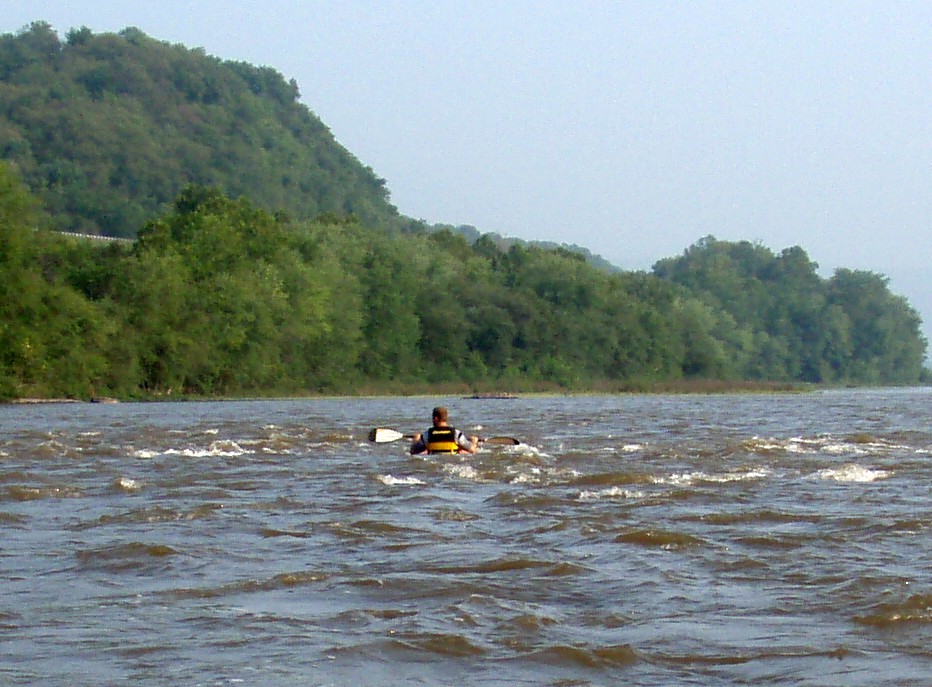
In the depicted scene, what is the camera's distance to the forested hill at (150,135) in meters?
133

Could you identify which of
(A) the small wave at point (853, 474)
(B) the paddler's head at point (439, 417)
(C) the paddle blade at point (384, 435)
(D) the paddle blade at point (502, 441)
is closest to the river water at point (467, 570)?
(A) the small wave at point (853, 474)

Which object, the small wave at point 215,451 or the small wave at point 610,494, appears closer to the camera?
the small wave at point 610,494

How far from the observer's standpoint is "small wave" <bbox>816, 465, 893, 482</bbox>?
20.7 metres

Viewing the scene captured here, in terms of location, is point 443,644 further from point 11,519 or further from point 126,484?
point 126,484

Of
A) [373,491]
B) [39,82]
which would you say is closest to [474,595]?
[373,491]

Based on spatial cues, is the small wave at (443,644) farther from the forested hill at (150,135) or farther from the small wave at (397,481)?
the forested hill at (150,135)

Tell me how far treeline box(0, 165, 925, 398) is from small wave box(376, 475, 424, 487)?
39.4m

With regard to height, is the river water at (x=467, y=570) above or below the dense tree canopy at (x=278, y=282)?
below

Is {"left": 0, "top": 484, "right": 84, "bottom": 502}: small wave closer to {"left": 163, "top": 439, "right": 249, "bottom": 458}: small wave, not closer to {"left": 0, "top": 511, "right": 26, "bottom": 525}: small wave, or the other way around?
{"left": 0, "top": 511, "right": 26, "bottom": 525}: small wave

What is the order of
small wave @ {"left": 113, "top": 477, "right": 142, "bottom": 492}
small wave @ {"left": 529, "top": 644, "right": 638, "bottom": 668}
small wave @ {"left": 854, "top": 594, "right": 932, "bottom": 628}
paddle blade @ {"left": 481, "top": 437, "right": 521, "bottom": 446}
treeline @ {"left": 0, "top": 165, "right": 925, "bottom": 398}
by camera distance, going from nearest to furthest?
small wave @ {"left": 529, "top": 644, "right": 638, "bottom": 668}, small wave @ {"left": 854, "top": 594, "right": 932, "bottom": 628}, small wave @ {"left": 113, "top": 477, "right": 142, "bottom": 492}, paddle blade @ {"left": 481, "top": 437, "right": 521, "bottom": 446}, treeline @ {"left": 0, "top": 165, "right": 925, "bottom": 398}

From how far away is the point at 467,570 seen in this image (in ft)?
40.6

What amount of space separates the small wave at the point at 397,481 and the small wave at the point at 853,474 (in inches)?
229

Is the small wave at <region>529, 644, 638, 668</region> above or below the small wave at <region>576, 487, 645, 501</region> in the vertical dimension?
below

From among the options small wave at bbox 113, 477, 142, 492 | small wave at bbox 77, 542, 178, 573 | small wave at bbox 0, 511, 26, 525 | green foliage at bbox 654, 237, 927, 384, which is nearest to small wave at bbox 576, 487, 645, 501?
small wave at bbox 113, 477, 142, 492
